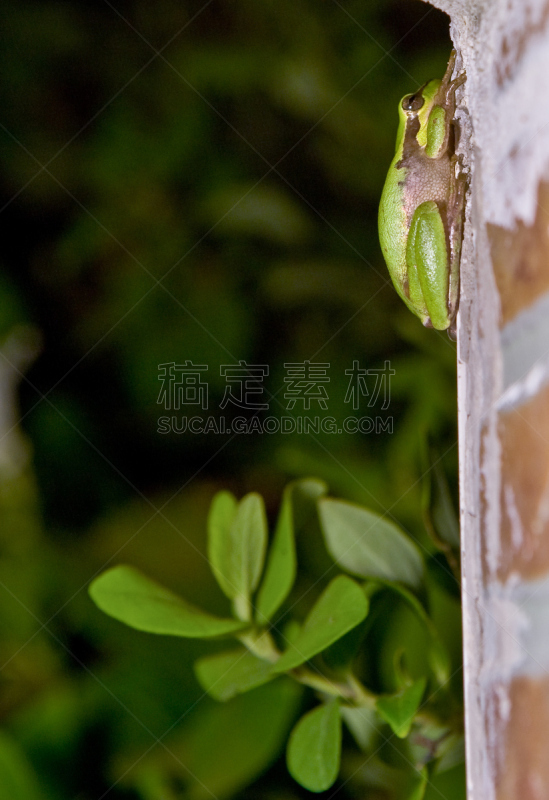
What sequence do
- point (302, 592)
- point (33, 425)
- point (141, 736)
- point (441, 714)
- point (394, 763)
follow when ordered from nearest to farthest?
point (441, 714), point (394, 763), point (141, 736), point (302, 592), point (33, 425)

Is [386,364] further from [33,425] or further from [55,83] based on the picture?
[55,83]

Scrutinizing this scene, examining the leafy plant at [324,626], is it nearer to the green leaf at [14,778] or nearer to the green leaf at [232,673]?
the green leaf at [232,673]

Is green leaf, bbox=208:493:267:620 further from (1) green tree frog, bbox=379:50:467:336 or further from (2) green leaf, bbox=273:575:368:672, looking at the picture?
(1) green tree frog, bbox=379:50:467:336

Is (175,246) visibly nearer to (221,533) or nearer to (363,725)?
(221,533)

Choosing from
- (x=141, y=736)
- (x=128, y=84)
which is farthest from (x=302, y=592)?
(x=128, y=84)

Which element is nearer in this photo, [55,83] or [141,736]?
[141,736]

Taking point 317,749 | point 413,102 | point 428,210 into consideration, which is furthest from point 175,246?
point 317,749

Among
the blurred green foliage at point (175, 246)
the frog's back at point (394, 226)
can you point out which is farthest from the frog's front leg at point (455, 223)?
the blurred green foliage at point (175, 246)
